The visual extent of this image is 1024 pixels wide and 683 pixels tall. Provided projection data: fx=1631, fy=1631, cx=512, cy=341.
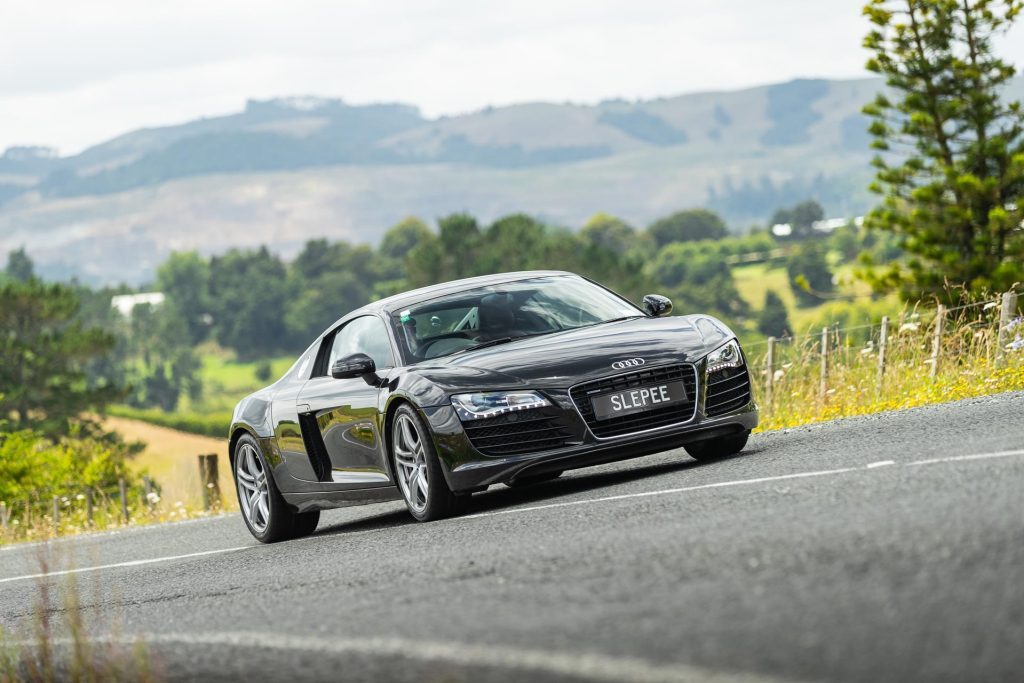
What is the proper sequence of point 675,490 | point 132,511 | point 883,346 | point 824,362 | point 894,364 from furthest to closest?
point 132,511 → point 824,362 → point 894,364 → point 883,346 → point 675,490

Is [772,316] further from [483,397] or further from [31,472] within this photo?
[483,397]

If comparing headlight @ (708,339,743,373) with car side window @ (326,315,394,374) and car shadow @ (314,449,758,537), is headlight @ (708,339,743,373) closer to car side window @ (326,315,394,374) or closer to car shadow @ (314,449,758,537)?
car shadow @ (314,449,758,537)

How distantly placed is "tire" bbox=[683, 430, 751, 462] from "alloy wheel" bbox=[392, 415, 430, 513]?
2.01 metres

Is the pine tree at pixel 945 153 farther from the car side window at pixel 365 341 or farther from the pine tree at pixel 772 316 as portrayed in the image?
the pine tree at pixel 772 316

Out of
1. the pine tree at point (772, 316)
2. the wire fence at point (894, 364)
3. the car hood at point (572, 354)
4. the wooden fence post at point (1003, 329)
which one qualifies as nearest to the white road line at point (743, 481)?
the car hood at point (572, 354)

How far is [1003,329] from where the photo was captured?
50.3ft

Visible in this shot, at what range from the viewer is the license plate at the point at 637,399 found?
976 cm

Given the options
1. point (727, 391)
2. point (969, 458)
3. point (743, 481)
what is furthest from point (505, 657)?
point (727, 391)

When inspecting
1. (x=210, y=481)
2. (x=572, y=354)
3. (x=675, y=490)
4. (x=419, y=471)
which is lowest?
(x=210, y=481)

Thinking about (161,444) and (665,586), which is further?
(161,444)

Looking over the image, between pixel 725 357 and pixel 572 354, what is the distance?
105 cm

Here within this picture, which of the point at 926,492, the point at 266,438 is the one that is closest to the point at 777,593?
the point at 926,492

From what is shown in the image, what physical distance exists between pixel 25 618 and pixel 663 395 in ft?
12.9

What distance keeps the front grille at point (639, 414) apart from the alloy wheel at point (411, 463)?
1025mm
